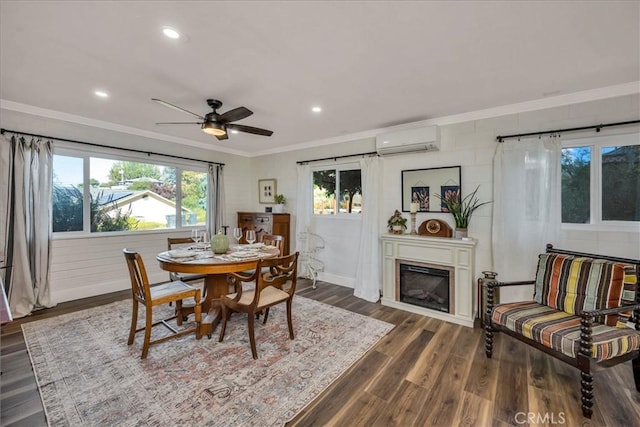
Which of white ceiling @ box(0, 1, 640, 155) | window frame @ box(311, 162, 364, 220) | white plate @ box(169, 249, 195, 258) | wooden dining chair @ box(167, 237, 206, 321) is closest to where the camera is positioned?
white ceiling @ box(0, 1, 640, 155)

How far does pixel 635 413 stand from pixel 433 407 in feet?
4.25

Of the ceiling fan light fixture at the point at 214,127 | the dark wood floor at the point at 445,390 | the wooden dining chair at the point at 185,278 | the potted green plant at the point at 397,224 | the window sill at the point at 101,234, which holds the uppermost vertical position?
the ceiling fan light fixture at the point at 214,127

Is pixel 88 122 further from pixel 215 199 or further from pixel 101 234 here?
pixel 215 199

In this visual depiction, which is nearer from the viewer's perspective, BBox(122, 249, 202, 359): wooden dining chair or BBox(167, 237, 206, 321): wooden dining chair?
BBox(122, 249, 202, 359): wooden dining chair

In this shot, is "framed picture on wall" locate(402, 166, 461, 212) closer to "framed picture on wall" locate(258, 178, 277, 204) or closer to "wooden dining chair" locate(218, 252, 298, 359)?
"wooden dining chair" locate(218, 252, 298, 359)

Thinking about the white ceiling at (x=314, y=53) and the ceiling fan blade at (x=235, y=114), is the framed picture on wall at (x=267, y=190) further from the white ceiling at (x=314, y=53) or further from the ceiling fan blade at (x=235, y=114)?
the ceiling fan blade at (x=235, y=114)

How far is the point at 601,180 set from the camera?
2.70 m

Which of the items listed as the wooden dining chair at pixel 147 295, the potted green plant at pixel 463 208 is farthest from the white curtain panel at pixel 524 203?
the wooden dining chair at pixel 147 295

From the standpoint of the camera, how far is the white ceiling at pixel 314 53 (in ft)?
5.28

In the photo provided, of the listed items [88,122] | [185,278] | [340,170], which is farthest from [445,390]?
[88,122]

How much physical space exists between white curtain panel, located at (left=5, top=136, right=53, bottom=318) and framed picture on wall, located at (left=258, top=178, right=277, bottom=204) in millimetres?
3172

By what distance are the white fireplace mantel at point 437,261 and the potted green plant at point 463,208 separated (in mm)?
189

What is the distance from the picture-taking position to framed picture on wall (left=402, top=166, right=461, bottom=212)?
3.45 metres

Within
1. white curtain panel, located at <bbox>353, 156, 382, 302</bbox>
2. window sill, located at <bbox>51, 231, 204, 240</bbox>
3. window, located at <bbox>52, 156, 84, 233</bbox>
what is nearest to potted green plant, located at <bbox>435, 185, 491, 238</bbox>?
→ white curtain panel, located at <bbox>353, 156, 382, 302</bbox>
